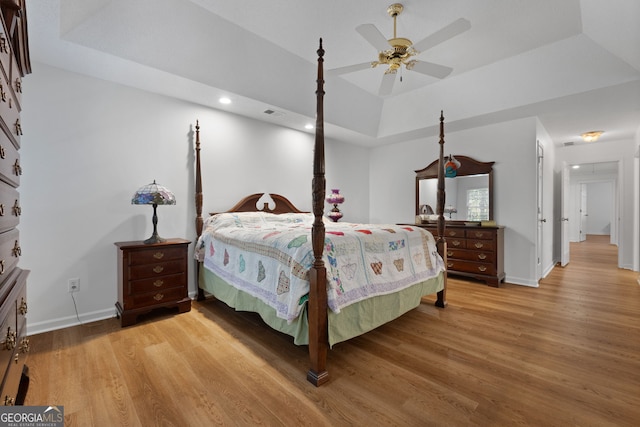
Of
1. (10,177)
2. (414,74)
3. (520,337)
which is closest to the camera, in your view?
(10,177)

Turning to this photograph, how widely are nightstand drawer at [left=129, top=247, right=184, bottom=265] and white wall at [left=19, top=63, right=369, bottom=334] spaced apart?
465 millimetres

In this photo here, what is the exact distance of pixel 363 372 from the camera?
6.11ft

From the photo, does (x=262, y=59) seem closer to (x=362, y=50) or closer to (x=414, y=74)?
(x=362, y=50)

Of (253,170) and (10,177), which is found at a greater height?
(253,170)

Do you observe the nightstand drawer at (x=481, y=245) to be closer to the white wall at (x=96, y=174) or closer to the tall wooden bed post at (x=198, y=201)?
the white wall at (x=96, y=174)

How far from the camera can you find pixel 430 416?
4.78ft

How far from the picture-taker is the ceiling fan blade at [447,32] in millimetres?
1902

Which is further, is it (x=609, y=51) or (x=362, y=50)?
(x=362, y=50)

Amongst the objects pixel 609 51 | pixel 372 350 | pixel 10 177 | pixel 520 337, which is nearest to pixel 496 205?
pixel 609 51

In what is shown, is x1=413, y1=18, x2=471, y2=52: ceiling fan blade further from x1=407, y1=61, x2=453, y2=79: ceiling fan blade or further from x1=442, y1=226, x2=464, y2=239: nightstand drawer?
x1=442, y1=226, x2=464, y2=239: nightstand drawer

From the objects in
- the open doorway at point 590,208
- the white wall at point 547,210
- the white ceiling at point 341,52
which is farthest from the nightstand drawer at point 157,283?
the open doorway at point 590,208

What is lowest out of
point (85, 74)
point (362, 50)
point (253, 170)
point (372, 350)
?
point (372, 350)

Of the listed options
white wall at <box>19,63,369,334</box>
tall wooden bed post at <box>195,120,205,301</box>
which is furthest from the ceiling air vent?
tall wooden bed post at <box>195,120,205,301</box>

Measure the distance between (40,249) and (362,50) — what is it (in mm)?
3654
